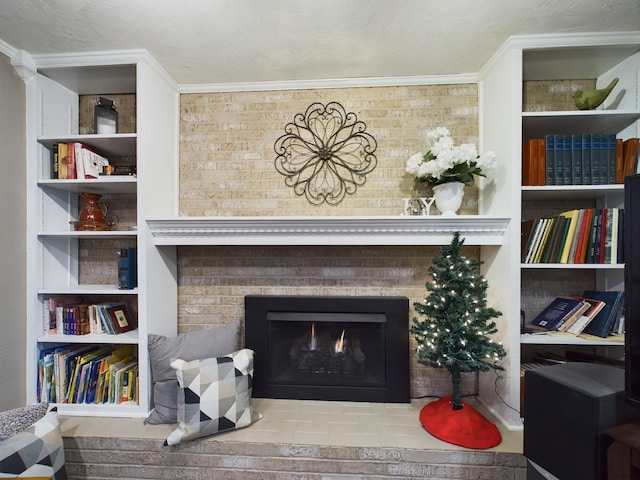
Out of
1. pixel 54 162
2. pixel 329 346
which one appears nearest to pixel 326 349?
pixel 329 346

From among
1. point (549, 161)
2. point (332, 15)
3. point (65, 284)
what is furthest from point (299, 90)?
point (65, 284)

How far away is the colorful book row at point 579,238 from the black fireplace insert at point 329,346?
81 centimetres

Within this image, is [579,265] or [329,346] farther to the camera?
[329,346]

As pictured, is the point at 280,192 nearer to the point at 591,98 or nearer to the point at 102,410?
the point at 102,410

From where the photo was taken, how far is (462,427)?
145cm

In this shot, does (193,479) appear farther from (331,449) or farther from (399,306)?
(399,306)

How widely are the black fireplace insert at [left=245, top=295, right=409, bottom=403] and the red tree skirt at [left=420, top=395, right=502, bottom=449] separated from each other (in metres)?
0.27

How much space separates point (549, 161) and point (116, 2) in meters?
2.32

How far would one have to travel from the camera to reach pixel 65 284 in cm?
189

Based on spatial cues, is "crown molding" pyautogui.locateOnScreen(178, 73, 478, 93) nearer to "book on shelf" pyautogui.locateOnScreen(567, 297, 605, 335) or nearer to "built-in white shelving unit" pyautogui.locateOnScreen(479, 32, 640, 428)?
"built-in white shelving unit" pyautogui.locateOnScreen(479, 32, 640, 428)

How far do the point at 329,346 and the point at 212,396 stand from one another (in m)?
0.77

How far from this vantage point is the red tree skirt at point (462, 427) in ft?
4.59

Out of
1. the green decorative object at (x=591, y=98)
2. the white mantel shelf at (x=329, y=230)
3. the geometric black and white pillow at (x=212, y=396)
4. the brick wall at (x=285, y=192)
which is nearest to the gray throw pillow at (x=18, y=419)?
the geometric black and white pillow at (x=212, y=396)

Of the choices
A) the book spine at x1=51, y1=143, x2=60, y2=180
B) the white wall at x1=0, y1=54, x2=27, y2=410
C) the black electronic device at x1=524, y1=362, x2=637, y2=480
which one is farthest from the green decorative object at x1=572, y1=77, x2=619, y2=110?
the white wall at x1=0, y1=54, x2=27, y2=410
